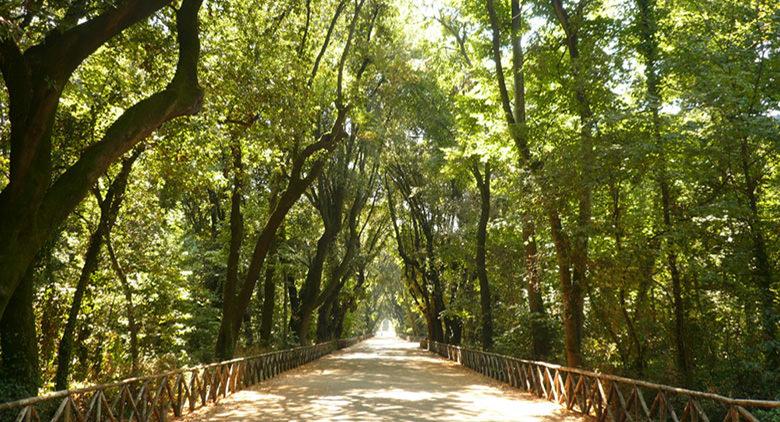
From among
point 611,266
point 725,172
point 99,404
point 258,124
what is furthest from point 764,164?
point 99,404

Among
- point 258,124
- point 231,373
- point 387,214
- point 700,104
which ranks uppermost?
point 387,214

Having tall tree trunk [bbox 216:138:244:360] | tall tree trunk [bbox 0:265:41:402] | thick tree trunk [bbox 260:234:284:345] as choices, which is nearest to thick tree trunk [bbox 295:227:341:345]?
thick tree trunk [bbox 260:234:284:345]

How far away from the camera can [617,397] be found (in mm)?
8703

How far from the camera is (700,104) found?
33.3 feet

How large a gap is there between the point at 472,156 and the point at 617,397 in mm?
12311

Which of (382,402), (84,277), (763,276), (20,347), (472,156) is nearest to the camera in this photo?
(20,347)

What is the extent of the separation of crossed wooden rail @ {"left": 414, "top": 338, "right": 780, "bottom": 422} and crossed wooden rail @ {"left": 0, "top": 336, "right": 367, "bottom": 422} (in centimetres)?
746

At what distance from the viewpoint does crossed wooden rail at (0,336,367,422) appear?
21.3 ft

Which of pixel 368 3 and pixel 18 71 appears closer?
pixel 18 71

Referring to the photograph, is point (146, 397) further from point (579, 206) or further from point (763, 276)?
point (763, 276)

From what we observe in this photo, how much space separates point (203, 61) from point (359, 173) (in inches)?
627

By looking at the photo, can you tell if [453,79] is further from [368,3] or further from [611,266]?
[611,266]

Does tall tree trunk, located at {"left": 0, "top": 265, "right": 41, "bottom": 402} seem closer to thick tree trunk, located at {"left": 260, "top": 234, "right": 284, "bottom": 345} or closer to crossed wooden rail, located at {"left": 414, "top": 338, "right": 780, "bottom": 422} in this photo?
crossed wooden rail, located at {"left": 414, "top": 338, "right": 780, "bottom": 422}

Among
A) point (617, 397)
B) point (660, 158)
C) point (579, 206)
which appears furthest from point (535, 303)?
point (617, 397)
